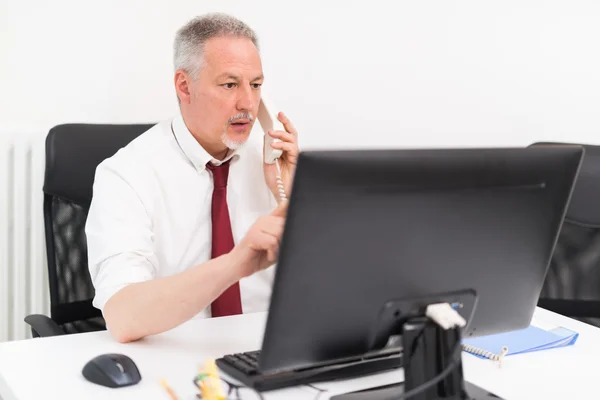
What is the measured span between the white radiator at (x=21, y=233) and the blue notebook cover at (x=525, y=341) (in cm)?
143

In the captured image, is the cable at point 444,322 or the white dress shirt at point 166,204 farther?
the white dress shirt at point 166,204

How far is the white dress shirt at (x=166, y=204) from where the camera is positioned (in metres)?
1.61

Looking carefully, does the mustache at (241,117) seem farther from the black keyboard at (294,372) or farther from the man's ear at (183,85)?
the black keyboard at (294,372)

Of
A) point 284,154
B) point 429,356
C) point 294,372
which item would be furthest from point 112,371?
point 284,154

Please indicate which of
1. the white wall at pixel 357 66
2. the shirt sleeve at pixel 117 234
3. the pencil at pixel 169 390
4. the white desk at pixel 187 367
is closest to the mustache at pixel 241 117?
the shirt sleeve at pixel 117 234

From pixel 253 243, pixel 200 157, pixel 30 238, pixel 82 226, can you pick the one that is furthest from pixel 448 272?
pixel 30 238

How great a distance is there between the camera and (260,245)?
3.87 ft

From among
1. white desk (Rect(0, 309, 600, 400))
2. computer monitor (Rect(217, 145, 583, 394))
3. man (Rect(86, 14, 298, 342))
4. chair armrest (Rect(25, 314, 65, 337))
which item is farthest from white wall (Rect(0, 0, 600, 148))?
computer monitor (Rect(217, 145, 583, 394))

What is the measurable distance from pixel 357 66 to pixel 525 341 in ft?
4.82

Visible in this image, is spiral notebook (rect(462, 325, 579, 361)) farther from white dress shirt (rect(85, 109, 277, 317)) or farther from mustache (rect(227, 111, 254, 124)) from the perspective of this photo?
mustache (rect(227, 111, 254, 124))

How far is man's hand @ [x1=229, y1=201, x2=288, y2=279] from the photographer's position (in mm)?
1162

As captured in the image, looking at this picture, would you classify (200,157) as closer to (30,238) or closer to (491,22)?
(30,238)

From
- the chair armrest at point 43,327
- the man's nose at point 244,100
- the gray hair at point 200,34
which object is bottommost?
the chair armrest at point 43,327

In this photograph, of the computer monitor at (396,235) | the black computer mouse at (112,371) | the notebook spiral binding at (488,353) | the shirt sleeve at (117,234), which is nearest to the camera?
the computer monitor at (396,235)
